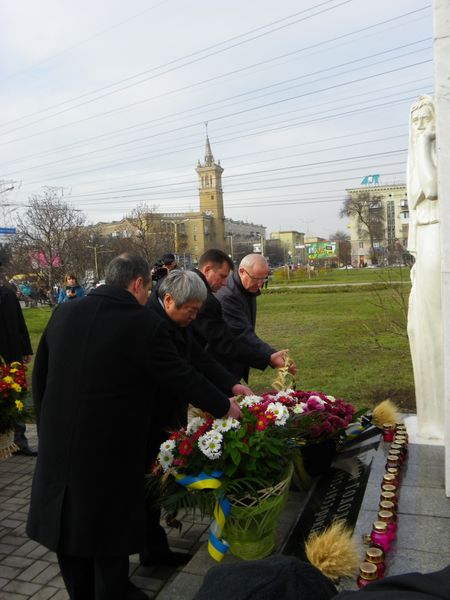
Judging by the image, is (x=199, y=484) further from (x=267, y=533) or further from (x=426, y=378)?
(x=426, y=378)

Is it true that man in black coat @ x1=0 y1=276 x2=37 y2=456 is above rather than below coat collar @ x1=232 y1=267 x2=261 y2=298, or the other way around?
below

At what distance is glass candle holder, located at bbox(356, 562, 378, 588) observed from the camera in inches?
91.6

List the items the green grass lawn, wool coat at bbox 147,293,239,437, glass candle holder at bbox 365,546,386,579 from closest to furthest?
glass candle holder at bbox 365,546,386,579
wool coat at bbox 147,293,239,437
the green grass lawn

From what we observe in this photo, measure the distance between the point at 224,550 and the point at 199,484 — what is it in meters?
0.43

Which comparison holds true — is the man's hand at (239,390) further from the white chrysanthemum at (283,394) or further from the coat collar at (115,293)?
the coat collar at (115,293)

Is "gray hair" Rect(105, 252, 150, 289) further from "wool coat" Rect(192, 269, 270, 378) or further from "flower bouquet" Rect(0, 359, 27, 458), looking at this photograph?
"flower bouquet" Rect(0, 359, 27, 458)

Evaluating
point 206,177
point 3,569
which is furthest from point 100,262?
point 206,177

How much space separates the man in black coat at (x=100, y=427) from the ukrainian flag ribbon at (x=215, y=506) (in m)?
0.26

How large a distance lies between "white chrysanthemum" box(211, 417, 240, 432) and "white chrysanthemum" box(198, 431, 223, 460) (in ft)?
0.16

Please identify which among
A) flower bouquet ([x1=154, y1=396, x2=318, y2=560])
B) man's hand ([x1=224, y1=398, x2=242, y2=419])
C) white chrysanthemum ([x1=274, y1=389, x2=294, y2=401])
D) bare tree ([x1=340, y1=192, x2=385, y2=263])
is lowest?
flower bouquet ([x1=154, y1=396, x2=318, y2=560])

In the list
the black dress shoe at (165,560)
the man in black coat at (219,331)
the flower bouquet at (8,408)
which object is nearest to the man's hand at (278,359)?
the man in black coat at (219,331)

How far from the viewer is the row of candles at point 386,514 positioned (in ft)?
7.89

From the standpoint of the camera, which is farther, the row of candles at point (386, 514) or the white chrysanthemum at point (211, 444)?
the white chrysanthemum at point (211, 444)

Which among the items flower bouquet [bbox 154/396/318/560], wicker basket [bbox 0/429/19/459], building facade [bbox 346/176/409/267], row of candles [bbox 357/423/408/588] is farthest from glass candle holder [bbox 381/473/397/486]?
building facade [bbox 346/176/409/267]
